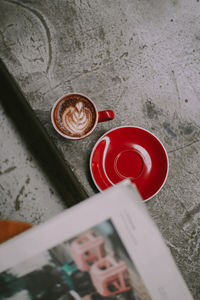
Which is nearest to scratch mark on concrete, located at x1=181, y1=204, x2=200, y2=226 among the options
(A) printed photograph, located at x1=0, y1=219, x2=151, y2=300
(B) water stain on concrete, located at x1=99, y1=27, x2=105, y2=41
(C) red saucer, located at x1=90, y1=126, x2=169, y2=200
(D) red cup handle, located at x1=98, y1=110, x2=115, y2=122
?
(C) red saucer, located at x1=90, y1=126, x2=169, y2=200

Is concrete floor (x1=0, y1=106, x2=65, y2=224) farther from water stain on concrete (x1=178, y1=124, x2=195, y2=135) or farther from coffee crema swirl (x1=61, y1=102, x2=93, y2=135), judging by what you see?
water stain on concrete (x1=178, y1=124, x2=195, y2=135)

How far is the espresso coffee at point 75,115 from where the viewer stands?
27.2 inches

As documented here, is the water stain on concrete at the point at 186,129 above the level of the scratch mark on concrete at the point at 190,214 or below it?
above

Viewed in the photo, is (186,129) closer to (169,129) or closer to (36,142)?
(169,129)

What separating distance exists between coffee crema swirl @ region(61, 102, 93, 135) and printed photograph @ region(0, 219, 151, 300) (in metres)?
0.28

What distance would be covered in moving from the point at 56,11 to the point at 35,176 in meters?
0.52

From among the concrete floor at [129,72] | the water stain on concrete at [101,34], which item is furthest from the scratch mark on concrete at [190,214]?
the water stain on concrete at [101,34]

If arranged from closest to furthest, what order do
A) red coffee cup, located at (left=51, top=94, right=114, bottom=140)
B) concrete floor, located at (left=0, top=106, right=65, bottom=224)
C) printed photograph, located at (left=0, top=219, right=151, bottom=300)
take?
1. printed photograph, located at (left=0, top=219, right=151, bottom=300)
2. red coffee cup, located at (left=51, top=94, right=114, bottom=140)
3. concrete floor, located at (left=0, top=106, right=65, bottom=224)

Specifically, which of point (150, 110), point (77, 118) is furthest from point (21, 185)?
point (150, 110)

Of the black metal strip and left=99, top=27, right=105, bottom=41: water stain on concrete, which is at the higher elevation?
left=99, top=27, right=105, bottom=41: water stain on concrete

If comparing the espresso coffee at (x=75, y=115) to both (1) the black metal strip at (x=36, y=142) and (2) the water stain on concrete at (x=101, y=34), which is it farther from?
(2) the water stain on concrete at (x=101, y=34)

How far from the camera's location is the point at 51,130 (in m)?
0.72

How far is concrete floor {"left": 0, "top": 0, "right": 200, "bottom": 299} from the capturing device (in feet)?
2.43

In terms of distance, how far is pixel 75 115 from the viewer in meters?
0.72
